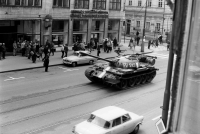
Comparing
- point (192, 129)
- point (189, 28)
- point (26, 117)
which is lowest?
point (26, 117)

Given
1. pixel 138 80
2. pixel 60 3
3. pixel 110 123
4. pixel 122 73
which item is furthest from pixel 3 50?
pixel 110 123

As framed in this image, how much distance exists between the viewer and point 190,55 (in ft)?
8.02

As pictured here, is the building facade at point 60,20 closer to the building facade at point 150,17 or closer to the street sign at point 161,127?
the building facade at point 150,17

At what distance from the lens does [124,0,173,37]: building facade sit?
48.9 meters

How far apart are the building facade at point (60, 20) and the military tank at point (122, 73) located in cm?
1218

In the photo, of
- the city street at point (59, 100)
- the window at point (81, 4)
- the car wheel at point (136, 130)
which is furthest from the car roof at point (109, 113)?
the window at point (81, 4)

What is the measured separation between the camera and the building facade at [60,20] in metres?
28.3

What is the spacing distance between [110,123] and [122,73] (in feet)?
25.9

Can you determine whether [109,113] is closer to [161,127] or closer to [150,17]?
[161,127]

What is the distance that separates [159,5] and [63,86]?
35972mm

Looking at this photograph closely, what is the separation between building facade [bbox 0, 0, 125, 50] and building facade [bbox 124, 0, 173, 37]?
1068cm

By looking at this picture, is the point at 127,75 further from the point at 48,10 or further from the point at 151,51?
the point at 151,51

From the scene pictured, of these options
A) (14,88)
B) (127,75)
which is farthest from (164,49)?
(14,88)

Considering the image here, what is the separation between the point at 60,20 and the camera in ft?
109
